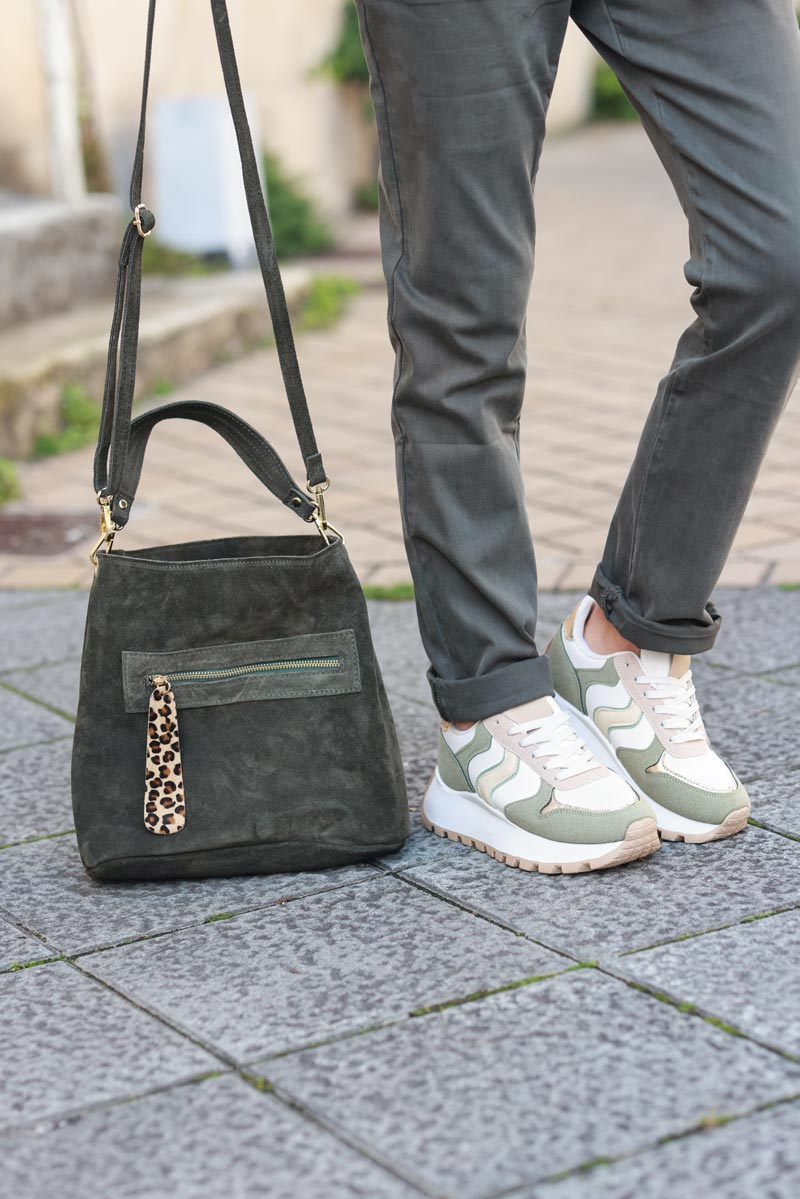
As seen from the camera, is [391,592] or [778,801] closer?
[778,801]

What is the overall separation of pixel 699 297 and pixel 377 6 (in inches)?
20.0

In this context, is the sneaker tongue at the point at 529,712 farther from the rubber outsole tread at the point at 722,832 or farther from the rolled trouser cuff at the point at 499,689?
the rubber outsole tread at the point at 722,832

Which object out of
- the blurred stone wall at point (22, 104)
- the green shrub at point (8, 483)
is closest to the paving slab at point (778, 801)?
the green shrub at point (8, 483)

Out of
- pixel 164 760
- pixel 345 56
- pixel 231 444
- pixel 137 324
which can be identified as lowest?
pixel 164 760

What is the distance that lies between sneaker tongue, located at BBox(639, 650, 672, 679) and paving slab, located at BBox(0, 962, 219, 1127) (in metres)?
0.82

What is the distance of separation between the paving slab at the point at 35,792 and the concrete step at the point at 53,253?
3.67 metres

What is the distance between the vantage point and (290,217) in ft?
31.6

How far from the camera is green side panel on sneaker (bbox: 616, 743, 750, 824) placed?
2.01 m

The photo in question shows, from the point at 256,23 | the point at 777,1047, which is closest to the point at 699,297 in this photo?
the point at 777,1047

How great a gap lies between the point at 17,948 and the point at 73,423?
11.8 feet

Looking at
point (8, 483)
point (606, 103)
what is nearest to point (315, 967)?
point (8, 483)

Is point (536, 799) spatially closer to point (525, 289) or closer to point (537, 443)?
point (525, 289)

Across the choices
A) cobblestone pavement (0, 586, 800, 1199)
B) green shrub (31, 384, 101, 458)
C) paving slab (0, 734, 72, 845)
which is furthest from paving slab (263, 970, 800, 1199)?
green shrub (31, 384, 101, 458)

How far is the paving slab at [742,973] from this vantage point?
1554 millimetres
